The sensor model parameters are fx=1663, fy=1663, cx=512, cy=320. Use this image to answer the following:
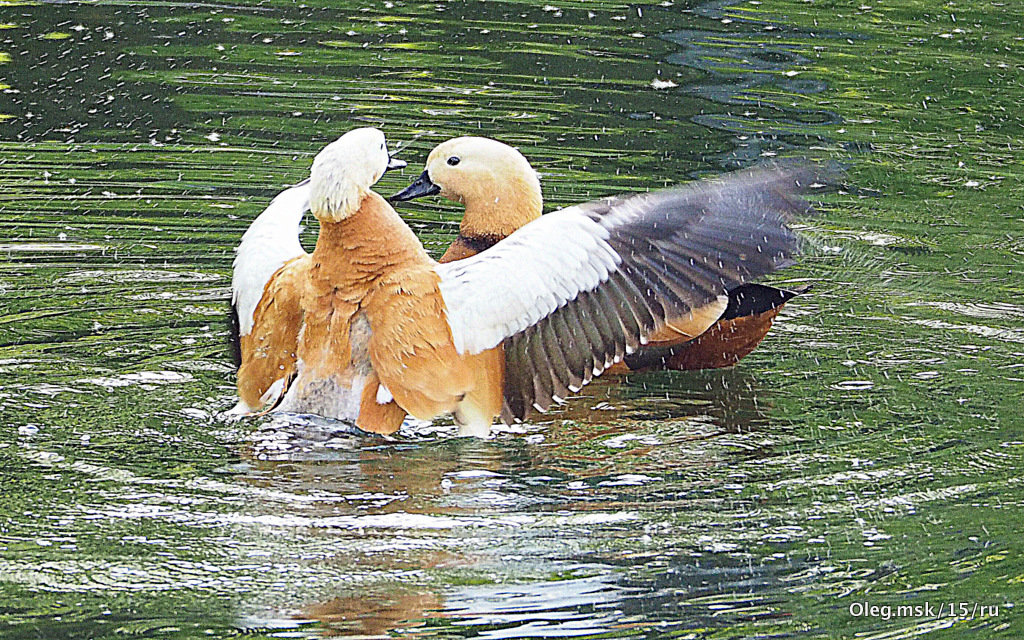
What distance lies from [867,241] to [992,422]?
2706mm

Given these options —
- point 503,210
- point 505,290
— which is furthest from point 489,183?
point 505,290

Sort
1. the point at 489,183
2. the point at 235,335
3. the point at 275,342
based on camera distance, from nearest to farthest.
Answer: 1. the point at 275,342
2. the point at 235,335
3. the point at 489,183

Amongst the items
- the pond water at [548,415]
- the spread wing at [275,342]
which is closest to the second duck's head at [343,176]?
the spread wing at [275,342]

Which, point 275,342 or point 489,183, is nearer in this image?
point 275,342

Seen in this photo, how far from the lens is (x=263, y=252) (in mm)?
6484

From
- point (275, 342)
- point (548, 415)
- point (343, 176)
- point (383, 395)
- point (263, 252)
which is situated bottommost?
point (548, 415)

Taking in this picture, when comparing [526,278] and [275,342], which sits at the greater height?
[526,278]

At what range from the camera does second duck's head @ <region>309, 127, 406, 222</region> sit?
592 centimetres

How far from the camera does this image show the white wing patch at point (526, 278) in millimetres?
5832

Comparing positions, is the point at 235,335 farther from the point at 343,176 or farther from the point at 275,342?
the point at 343,176

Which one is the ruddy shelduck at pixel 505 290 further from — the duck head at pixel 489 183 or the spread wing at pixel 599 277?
the duck head at pixel 489 183

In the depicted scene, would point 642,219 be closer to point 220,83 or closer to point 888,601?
point 888,601

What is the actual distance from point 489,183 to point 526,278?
1.18 meters

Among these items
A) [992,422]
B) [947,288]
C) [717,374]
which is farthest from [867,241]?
[992,422]
